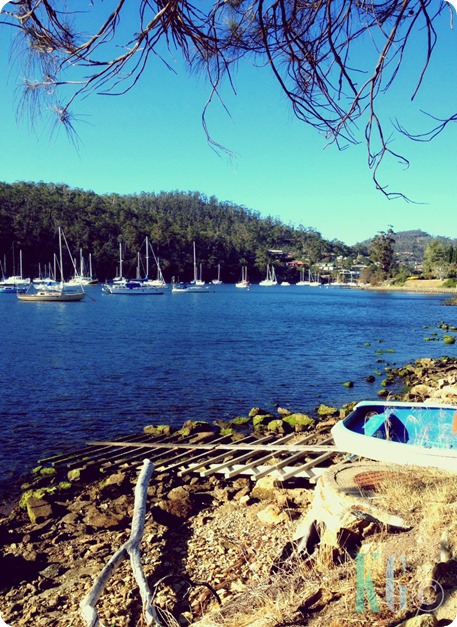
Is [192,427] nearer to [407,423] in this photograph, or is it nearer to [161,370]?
[407,423]

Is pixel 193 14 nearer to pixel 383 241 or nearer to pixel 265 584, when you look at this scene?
pixel 265 584

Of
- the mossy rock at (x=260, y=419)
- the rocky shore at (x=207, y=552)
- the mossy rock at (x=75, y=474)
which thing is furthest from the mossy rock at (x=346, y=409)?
the mossy rock at (x=75, y=474)

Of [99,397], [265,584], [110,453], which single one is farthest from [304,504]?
[99,397]

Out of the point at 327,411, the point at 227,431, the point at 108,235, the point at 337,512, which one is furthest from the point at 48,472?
the point at 108,235

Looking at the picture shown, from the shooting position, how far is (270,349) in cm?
2681

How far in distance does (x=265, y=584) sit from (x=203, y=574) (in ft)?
4.27

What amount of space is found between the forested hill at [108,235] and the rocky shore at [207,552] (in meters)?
90.8

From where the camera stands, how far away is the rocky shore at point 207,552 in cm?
400

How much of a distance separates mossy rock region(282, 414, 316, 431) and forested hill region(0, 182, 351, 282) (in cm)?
8795

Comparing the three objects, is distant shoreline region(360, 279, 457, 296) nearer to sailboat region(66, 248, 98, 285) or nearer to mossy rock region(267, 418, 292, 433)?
sailboat region(66, 248, 98, 285)

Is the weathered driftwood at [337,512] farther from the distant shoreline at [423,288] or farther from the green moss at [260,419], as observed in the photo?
the distant shoreline at [423,288]

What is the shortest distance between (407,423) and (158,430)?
6338 millimetres

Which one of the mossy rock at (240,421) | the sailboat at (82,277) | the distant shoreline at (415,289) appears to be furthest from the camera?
the distant shoreline at (415,289)

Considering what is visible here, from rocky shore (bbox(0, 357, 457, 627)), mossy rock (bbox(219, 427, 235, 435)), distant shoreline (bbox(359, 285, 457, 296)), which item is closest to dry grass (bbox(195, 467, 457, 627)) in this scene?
rocky shore (bbox(0, 357, 457, 627))
